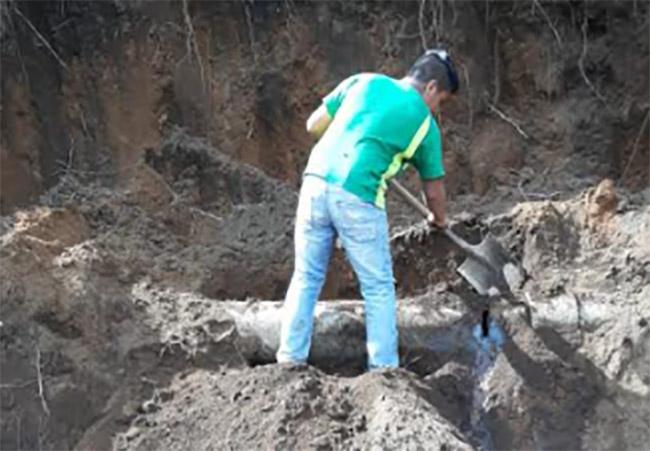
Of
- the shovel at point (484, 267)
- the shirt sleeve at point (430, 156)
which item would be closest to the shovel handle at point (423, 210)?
the shovel at point (484, 267)

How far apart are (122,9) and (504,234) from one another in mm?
2484

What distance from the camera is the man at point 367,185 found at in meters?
4.75

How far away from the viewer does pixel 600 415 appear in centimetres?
514

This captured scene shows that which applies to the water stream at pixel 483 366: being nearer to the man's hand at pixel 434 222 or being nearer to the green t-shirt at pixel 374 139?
the man's hand at pixel 434 222

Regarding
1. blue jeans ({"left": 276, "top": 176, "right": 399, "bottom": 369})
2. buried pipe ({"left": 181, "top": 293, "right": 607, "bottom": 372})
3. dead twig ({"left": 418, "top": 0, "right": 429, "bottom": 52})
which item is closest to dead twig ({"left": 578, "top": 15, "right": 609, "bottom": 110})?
dead twig ({"left": 418, "top": 0, "right": 429, "bottom": 52})

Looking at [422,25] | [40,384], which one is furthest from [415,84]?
[422,25]

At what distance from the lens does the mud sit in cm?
481

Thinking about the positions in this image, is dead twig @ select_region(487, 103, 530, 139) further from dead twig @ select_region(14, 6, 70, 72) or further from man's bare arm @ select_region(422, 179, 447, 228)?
dead twig @ select_region(14, 6, 70, 72)

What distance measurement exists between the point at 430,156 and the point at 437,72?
0.34 meters

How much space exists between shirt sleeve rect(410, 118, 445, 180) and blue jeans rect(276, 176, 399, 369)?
263 mm

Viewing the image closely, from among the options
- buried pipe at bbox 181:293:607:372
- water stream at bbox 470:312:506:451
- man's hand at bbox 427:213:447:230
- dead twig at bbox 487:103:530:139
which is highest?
man's hand at bbox 427:213:447:230

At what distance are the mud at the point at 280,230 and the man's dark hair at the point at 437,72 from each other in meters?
1.06

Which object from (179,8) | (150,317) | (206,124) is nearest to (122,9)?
(179,8)

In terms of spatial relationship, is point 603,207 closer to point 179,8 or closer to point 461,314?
point 461,314
